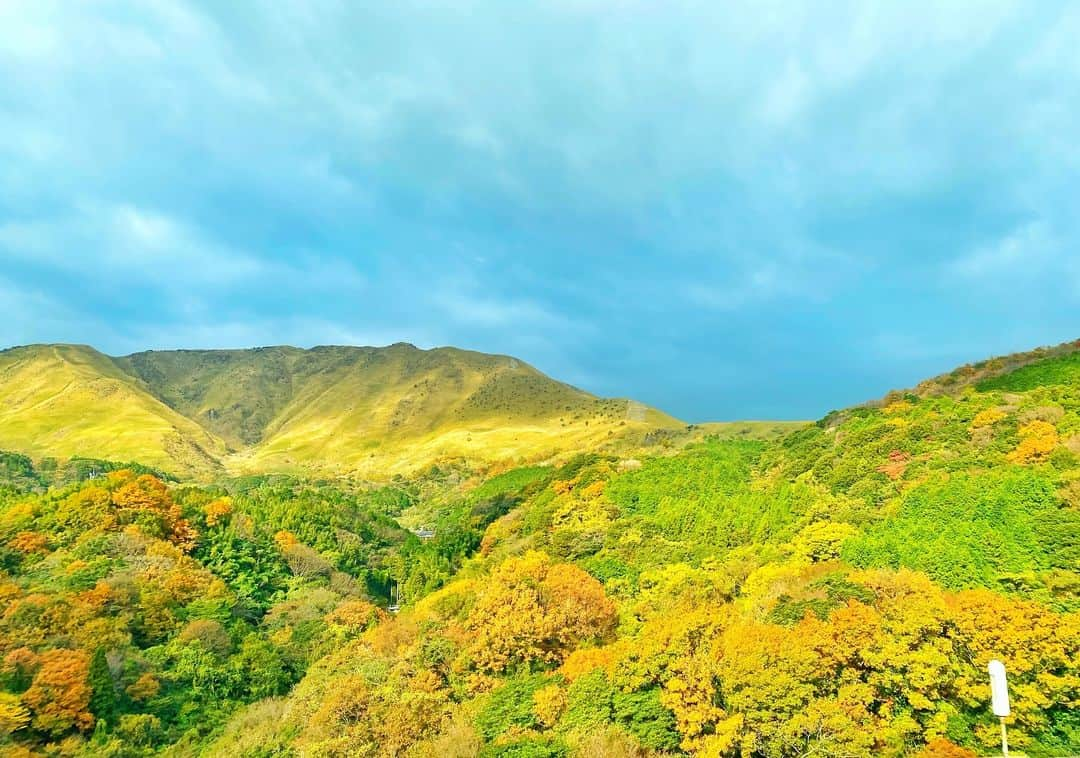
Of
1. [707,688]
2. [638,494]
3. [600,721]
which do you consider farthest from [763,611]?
[638,494]

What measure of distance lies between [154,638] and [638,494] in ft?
171

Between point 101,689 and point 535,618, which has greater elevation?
point 535,618

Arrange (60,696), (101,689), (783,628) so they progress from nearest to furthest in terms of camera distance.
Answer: (783,628)
(60,696)
(101,689)

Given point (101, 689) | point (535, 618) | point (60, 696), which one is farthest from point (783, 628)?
point (60, 696)

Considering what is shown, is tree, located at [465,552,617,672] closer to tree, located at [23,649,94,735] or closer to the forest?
the forest

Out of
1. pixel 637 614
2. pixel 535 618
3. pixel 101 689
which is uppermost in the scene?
pixel 637 614

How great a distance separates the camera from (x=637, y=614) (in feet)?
161

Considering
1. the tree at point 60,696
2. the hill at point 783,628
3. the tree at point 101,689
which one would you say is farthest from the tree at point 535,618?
the tree at point 60,696

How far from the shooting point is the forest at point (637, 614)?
31844mm

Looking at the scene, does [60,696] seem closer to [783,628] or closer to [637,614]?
[637,614]

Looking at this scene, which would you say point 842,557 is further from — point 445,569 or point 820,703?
point 445,569

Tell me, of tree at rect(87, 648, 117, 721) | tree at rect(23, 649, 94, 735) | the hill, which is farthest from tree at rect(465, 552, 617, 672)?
tree at rect(23, 649, 94, 735)

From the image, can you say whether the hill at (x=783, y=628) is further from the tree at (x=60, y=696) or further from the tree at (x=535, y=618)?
the tree at (x=60, y=696)

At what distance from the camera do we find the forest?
104 feet
